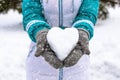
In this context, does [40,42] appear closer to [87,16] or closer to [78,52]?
[78,52]

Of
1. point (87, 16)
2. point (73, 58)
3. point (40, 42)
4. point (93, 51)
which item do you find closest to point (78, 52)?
point (73, 58)

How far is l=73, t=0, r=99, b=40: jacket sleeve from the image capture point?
2.29 metres

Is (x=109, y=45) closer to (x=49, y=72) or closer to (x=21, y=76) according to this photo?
(x=21, y=76)

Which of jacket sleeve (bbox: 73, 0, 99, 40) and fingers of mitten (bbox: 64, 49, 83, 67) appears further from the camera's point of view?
jacket sleeve (bbox: 73, 0, 99, 40)

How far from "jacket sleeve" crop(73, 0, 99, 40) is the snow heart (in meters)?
0.16

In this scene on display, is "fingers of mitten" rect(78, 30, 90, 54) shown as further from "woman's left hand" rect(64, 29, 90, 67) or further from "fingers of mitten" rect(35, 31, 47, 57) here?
"fingers of mitten" rect(35, 31, 47, 57)

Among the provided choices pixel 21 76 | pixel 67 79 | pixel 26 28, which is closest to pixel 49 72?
pixel 67 79

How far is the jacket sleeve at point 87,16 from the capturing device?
229 centimetres

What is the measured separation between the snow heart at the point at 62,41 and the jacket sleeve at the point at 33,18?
156mm

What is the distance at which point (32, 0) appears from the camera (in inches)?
94.2

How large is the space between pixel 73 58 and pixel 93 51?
485cm

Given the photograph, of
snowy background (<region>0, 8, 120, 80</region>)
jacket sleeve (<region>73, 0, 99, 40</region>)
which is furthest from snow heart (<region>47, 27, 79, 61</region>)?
snowy background (<region>0, 8, 120, 80</region>)

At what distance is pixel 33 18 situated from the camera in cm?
233

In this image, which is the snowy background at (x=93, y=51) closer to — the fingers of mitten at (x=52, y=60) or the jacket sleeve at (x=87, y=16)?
the jacket sleeve at (x=87, y=16)
